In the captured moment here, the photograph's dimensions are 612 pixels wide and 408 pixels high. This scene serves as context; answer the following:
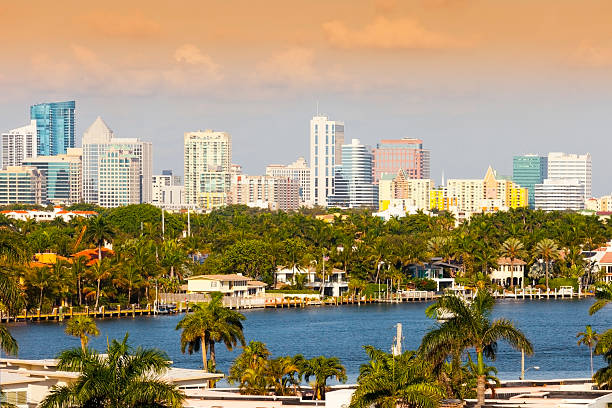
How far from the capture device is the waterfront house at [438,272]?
128 metres

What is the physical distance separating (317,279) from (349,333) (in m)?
34.3

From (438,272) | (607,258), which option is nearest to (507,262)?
(438,272)

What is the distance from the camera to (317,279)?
408 feet

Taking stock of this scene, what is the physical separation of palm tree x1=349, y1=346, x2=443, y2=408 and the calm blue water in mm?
32038

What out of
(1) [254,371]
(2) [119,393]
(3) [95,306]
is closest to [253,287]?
(3) [95,306]

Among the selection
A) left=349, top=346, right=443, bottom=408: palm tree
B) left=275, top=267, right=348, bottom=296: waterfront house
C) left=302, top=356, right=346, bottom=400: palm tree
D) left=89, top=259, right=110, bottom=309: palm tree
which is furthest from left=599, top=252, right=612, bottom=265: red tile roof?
left=349, top=346, right=443, bottom=408: palm tree

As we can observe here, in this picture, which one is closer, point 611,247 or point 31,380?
point 31,380

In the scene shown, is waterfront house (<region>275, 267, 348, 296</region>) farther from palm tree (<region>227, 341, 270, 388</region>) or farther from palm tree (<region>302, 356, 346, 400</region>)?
palm tree (<region>227, 341, 270, 388</region>)

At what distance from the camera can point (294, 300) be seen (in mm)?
116500

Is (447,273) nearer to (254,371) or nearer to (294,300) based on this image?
(294,300)

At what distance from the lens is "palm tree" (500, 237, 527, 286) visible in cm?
13000

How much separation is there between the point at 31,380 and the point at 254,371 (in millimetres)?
8734

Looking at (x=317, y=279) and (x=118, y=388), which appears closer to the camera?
(x=118, y=388)

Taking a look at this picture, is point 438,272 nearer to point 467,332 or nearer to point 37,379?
point 37,379
